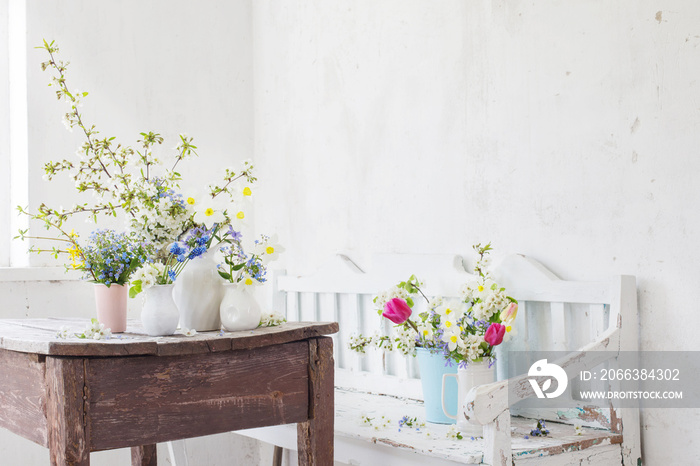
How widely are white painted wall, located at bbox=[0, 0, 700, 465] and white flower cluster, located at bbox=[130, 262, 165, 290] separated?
96 centimetres

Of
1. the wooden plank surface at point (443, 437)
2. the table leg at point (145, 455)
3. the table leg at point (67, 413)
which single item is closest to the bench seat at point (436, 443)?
the wooden plank surface at point (443, 437)

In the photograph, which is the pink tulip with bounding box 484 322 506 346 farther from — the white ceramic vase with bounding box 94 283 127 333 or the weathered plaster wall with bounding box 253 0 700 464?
the white ceramic vase with bounding box 94 283 127 333

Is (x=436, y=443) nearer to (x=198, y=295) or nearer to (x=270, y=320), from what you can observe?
(x=270, y=320)

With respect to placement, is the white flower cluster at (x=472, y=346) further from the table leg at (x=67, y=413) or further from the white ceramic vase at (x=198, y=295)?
the table leg at (x=67, y=413)

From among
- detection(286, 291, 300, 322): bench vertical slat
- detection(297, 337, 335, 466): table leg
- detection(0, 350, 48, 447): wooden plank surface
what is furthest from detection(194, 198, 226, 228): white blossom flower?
detection(286, 291, 300, 322): bench vertical slat

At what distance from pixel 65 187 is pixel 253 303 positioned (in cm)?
130

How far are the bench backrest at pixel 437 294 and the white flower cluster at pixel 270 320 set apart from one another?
0.60m

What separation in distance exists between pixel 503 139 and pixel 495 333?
23.8 inches

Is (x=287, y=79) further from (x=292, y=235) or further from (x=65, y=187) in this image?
(x=65, y=187)

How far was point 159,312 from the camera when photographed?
5.26 feet

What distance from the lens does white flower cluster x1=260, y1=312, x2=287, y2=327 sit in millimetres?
1734

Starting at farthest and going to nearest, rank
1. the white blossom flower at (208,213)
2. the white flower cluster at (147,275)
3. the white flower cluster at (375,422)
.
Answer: the white flower cluster at (375,422), the white blossom flower at (208,213), the white flower cluster at (147,275)

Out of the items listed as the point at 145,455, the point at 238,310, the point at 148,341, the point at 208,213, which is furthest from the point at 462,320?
the point at 145,455

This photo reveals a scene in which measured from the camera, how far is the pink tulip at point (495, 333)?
177 centimetres
